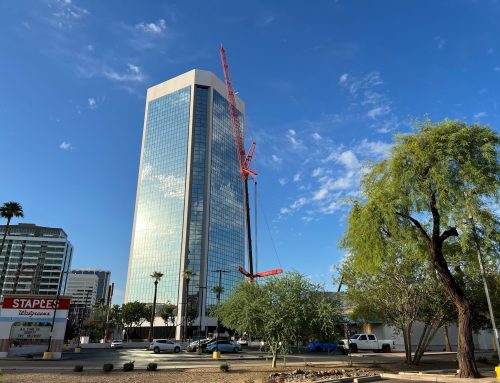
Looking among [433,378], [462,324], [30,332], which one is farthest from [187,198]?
[433,378]

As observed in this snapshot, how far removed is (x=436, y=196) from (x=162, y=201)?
129 m

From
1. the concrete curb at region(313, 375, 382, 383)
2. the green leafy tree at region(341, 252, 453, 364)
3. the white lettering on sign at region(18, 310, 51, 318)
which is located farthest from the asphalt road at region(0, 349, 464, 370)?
the concrete curb at region(313, 375, 382, 383)

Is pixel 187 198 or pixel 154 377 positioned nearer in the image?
pixel 154 377

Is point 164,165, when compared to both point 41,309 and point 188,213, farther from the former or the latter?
point 41,309

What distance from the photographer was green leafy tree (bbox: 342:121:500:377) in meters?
18.9

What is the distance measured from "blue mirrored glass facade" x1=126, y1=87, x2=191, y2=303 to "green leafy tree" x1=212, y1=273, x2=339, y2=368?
105497mm

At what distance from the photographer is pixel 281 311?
2683 cm

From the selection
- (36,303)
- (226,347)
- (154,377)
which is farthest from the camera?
(226,347)

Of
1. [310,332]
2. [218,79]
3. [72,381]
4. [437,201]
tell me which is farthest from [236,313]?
[218,79]

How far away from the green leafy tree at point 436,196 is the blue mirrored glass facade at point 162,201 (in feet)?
379

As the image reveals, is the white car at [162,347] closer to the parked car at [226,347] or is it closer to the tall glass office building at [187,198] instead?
the parked car at [226,347]

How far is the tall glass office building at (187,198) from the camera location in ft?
434

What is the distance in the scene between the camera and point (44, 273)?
19025 cm

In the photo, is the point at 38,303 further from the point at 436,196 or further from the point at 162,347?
the point at 436,196
